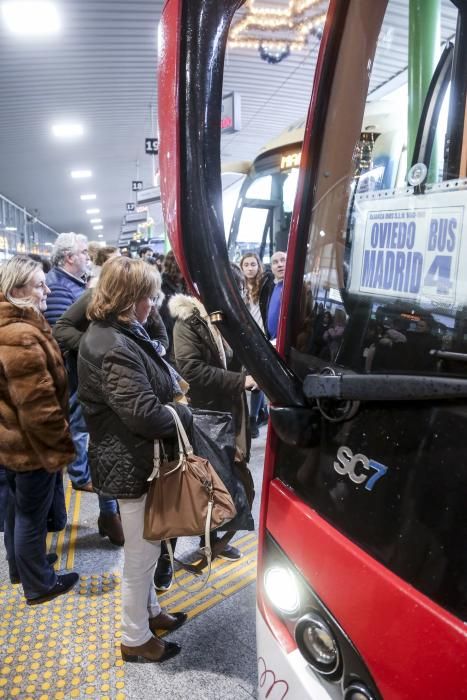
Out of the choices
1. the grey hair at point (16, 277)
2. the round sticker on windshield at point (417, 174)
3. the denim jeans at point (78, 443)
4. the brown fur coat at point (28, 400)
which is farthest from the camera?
the denim jeans at point (78, 443)

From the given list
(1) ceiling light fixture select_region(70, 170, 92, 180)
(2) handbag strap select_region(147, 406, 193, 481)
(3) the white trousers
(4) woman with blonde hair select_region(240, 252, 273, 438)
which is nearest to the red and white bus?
(2) handbag strap select_region(147, 406, 193, 481)

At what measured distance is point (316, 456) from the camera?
3.69 ft

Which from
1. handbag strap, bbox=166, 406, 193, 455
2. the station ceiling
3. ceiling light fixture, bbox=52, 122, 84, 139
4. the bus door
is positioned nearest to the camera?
handbag strap, bbox=166, 406, 193, 455

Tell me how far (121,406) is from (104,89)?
8.16 meters

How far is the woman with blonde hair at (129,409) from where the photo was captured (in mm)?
1828

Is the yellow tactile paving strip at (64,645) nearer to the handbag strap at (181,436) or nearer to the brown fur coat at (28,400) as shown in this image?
the brown fur coat at (28,400)

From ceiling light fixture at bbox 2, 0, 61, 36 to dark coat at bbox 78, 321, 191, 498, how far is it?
5.37 m

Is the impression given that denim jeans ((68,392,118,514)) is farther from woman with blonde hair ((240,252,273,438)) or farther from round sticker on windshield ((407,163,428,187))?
round sticker on windshield ((407,163,428,187))

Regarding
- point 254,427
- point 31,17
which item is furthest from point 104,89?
point 254,427

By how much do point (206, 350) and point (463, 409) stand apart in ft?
6.83

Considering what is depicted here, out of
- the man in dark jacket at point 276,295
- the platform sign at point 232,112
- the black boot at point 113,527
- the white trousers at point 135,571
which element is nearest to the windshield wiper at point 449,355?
the white trousers at point 135,571

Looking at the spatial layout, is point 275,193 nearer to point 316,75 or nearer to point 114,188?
point 316,75

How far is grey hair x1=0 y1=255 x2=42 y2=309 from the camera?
7.61ft

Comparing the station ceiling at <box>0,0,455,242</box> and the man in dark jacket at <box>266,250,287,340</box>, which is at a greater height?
the station ceiling at <box>0,0,455,242</box>
